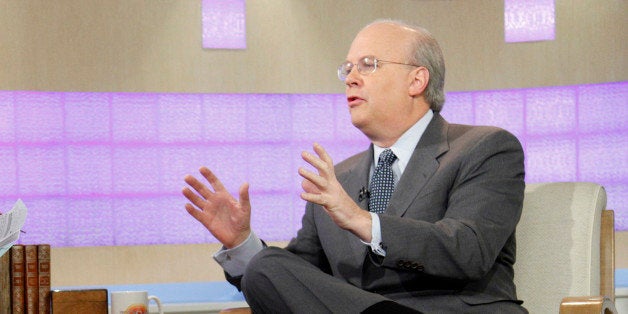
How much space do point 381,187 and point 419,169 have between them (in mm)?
114

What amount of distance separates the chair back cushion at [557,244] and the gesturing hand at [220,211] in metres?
0.72

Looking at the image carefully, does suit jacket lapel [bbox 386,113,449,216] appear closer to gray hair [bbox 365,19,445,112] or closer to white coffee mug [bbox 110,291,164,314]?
gray hair [bbox 365,19,445,112]

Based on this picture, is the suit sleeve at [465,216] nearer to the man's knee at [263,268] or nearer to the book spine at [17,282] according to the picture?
the man's knee at [263,268]

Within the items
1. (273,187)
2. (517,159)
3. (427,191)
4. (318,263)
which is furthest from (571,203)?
(273,187)

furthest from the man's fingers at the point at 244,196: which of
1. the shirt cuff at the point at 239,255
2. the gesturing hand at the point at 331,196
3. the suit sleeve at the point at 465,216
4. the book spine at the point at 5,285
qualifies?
the book spine at the point at 5,285

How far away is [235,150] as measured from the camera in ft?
16.2

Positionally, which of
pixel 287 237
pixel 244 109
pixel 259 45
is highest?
pixel 259 45

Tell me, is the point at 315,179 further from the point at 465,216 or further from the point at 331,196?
the point at 465,216

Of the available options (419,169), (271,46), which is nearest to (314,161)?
(419,169)

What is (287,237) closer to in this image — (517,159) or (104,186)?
(104,186)

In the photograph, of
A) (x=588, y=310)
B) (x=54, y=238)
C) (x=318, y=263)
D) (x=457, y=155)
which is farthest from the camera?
(x=54, y=238)

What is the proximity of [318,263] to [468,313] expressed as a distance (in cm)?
53

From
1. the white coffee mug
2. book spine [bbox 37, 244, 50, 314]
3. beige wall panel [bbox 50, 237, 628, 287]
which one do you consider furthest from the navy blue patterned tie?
beige wall panel [bbox 50, 237, 628, 287]

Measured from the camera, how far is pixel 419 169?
2.20 meters
